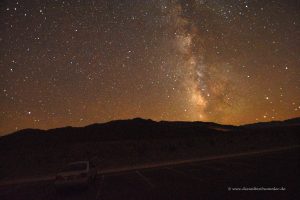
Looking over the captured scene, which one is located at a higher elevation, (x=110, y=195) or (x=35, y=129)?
(x=35, y=129)

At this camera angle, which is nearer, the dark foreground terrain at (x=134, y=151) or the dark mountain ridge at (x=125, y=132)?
the dark foreground terrain at (x=134, y=151)

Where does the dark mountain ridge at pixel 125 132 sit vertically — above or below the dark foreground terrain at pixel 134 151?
above

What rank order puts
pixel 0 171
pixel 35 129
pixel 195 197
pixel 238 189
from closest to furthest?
pixel 195 197 < pixel 238 189 < pixel 0 171 < pixel 35 129

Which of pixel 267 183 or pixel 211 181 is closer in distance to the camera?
pixel 267 183

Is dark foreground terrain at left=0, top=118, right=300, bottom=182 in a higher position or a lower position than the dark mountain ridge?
lower

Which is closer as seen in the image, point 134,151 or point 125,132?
point 134,151

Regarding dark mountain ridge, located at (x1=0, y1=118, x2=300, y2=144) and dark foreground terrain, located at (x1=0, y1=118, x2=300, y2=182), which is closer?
dark foreground terrain, located at (x1=0, y1=118, x2=300, y2=182)

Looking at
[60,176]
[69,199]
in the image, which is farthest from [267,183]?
[60,176]

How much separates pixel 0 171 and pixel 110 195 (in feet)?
78.0

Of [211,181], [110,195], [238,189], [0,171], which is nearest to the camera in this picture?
[238,189]

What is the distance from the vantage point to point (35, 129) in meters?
128

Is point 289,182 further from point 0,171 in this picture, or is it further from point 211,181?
point 0,171

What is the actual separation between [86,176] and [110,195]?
301 cm

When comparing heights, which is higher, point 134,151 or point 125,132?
point 125,132
